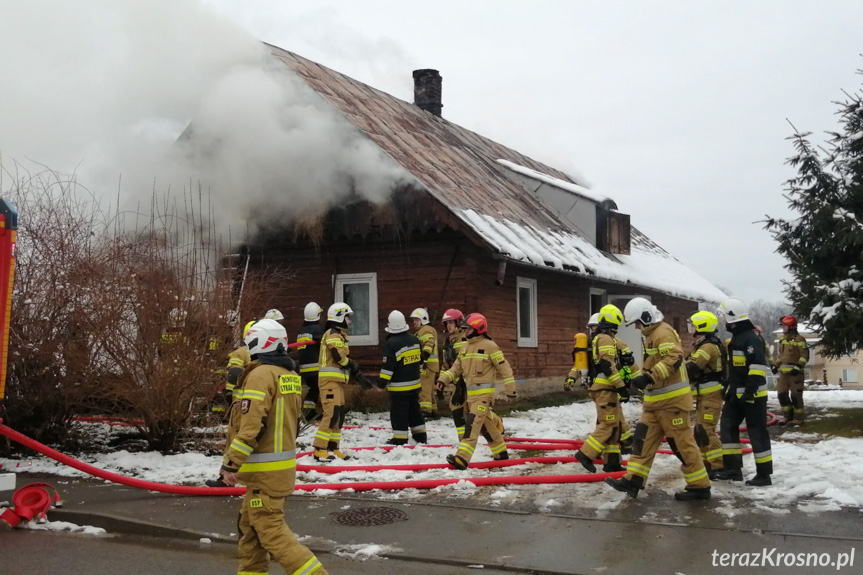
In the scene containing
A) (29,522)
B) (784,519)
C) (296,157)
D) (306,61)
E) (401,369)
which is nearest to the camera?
(784,519)

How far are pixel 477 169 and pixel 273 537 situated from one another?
14799mm

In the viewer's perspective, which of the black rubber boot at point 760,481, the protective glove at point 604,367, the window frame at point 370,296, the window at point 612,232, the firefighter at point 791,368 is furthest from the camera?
the window at point 612,232

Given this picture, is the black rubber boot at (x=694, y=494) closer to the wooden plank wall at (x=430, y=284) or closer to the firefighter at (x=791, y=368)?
the firefighter at (x=791, y=368)

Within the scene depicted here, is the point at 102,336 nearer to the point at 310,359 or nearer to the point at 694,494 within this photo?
the point at 310,359

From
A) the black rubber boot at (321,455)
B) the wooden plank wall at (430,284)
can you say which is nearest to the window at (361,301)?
the wooden plank wall at (430,284)

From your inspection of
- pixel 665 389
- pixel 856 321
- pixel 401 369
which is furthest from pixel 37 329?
pixel 856 321

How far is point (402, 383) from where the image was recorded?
408 inches

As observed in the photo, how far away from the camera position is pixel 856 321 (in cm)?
1114

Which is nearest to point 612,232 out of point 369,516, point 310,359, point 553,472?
point 310,359

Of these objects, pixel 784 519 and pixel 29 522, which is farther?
pixel 29 522

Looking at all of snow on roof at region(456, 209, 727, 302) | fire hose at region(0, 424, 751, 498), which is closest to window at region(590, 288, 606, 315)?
snow on roof at region(456, 209, 727, 302)

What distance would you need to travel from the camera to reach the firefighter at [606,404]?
8.12m

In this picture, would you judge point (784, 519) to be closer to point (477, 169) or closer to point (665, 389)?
point (665, 389)

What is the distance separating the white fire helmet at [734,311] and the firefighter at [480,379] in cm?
230
